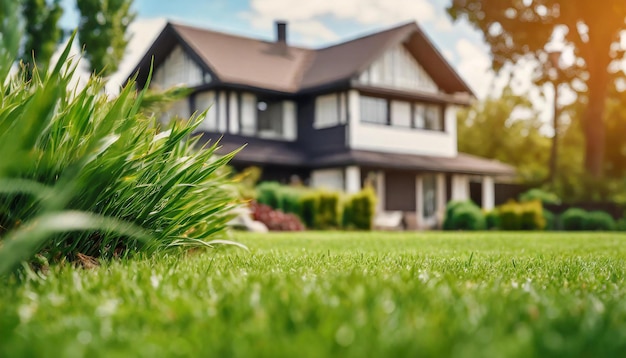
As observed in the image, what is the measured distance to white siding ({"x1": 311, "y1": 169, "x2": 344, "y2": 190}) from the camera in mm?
29281

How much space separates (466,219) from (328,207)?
16.9 feet

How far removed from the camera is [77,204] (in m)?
4.56

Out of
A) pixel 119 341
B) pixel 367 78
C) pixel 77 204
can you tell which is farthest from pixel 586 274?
pixel 367 78

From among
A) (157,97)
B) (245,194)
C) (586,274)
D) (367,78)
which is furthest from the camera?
(367,78)

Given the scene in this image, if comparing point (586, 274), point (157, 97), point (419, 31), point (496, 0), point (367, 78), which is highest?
point (496, 0)

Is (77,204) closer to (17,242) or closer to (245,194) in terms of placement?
(17,242)

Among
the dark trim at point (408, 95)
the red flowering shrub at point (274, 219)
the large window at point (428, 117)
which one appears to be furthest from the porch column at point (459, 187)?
the red flowering shrub at point (274, 219)

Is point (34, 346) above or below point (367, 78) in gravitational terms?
below

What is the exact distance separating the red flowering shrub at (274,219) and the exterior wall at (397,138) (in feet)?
27.9

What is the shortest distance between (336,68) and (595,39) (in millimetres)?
12604

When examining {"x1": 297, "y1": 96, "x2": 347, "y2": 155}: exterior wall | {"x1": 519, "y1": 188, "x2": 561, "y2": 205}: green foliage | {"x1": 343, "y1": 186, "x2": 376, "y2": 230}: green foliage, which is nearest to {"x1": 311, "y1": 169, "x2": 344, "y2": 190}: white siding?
{"x1": 297, "y1": 96, "x2": 347, "y2": 155}: exterior wall

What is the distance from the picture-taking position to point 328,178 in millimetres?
29672

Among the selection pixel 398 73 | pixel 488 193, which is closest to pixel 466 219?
pixel 398 73

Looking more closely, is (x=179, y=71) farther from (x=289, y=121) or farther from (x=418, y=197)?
(x=418, y=197)
